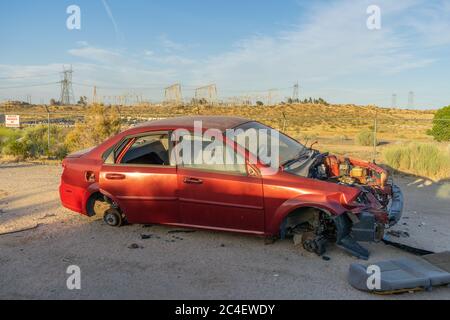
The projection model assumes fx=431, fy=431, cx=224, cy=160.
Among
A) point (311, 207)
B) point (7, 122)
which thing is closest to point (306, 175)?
point (311, 207)

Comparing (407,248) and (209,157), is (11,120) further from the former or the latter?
(407,248)

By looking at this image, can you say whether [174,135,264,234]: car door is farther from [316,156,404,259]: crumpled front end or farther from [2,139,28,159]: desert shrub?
[2,139,28,159]: desert shrub

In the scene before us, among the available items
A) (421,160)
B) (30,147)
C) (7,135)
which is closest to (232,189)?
(421,160)

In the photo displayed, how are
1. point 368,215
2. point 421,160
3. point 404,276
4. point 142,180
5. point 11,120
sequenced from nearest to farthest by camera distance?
1. point 404,276
2. point 368,215
3. point 142,180
4. point 421,160
5. point 11,120

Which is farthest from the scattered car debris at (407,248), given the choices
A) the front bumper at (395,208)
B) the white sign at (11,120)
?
the white sign at (11,120)

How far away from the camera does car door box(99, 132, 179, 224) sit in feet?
18.7

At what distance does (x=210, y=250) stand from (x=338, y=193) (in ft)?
5.73

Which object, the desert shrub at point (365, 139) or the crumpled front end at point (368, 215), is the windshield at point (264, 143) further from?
the desert shrub at point (365, 139)

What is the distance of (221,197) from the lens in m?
5.39

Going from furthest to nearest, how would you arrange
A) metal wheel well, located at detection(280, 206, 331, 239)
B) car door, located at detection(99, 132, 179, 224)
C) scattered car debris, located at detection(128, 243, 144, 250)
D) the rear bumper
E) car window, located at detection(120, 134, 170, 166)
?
the rear bumper, car window, located at detection(120, 134, 170, 166), car door, located at detection(99, 132, 179, 224), scattered car debris, located at detection(128, 243, 144, 250), metal wheel well, located at detection(280, 206, 331, 239)

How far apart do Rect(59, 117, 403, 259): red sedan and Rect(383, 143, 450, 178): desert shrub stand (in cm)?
651

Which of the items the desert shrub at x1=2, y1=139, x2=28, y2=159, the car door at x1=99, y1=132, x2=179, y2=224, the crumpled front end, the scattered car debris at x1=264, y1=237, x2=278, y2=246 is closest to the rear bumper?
the car door at x1=99, y1=132, x2=179, y2=224

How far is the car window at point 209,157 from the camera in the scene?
5.39m

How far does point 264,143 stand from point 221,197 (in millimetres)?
1080
